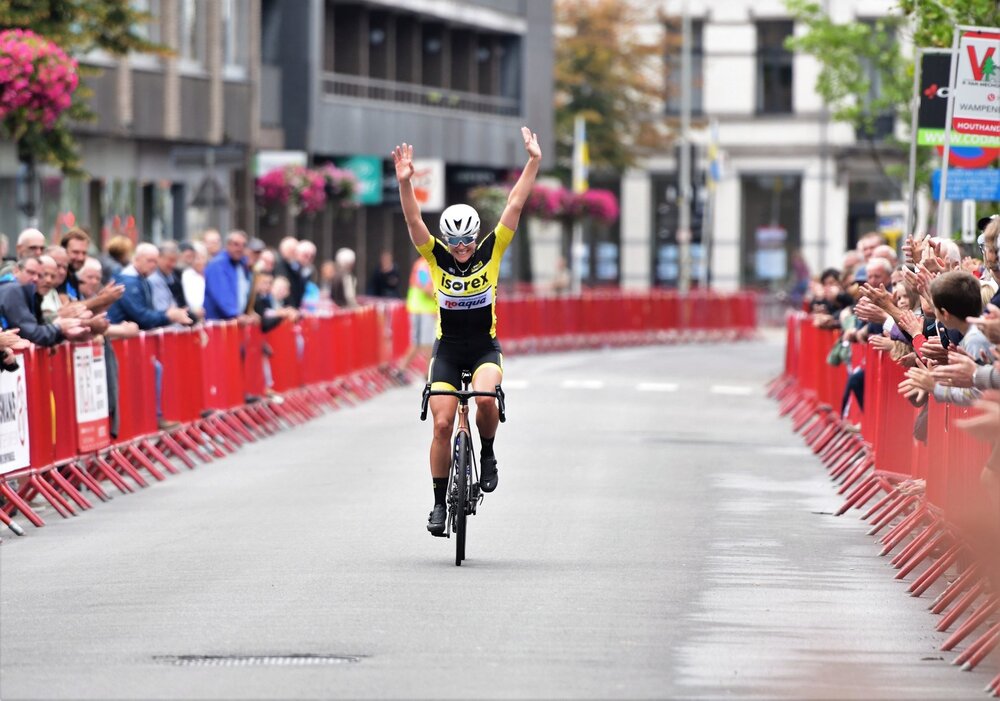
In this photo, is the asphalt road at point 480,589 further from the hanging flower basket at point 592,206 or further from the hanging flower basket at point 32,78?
the hanging flower basket at point 592,206

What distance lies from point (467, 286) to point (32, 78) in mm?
11286

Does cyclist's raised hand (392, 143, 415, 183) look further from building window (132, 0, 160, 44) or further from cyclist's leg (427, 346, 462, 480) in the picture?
building window (132, 0, 160, 44)

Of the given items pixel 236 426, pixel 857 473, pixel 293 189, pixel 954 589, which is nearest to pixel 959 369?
pixel 954 589

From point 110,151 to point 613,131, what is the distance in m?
29.5

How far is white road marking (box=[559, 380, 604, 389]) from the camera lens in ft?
107

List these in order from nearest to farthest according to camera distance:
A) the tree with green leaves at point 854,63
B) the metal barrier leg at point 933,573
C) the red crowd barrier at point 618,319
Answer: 1. the metal barrier leg at point 933,573
2. the tree with green leaves at point 854,63
3. the red crowd barrier at point 618,319

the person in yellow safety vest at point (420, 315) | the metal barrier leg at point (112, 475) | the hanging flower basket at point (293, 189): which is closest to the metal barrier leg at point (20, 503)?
the metal barrier leg at point (112, 475)

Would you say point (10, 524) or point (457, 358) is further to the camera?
point (10, 524)

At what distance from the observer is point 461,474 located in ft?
44.0

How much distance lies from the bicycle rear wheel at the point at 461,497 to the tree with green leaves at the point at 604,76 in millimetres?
54051

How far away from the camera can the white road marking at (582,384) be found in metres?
32.8

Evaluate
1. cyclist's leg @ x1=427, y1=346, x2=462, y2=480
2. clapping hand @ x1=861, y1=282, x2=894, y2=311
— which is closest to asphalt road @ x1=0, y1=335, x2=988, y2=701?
cyclist's leg @ x1=427, y1=346, x2=462, y2=480

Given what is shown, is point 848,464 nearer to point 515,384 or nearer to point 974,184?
point 974,184

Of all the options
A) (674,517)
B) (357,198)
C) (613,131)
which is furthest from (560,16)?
(674,517)
